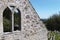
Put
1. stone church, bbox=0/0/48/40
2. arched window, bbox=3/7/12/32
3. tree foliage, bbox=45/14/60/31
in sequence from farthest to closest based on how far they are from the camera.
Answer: tree foliage, bbox=45/14/60/31, arched window, bbox=3/7/12/32, stone church, bbox=0/0/48/40

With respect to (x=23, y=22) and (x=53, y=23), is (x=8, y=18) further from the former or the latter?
(x=53, y=23)

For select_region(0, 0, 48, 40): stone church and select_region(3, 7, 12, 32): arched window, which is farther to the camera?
select_region(3, 7, 12, 32): arched window

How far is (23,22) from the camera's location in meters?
9.45

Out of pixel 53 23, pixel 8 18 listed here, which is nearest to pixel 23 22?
pixel 8 18

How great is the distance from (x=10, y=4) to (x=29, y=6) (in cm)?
129

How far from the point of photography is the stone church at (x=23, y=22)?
8.88m

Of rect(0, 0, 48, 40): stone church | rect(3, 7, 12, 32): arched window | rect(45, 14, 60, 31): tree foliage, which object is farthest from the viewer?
rect(45, 14, 60, 31): tree foliage

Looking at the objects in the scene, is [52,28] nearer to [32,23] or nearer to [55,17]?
[55,17]

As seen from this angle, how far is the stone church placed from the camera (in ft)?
29.1

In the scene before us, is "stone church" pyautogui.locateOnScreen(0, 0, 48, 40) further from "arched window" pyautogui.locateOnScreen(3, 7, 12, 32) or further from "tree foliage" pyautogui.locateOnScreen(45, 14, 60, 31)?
"tree foliage" pyautogui.locateOnScreen(45, 14, 60, 31)

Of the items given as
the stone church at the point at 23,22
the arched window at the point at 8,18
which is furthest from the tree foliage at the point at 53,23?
the stone church at the point at 23,22

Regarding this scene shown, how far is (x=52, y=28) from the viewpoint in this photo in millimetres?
36781

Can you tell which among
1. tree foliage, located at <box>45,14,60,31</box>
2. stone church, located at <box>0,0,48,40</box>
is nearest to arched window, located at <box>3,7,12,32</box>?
stone church, located at <box>0,0,48,40</box>

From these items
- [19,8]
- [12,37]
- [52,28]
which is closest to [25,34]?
[12,37]
